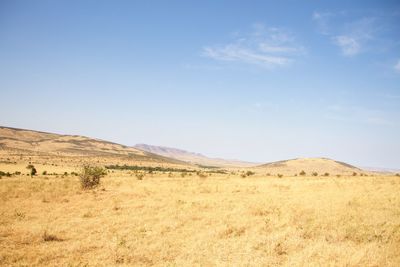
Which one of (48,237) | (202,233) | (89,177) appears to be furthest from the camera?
(89,177)

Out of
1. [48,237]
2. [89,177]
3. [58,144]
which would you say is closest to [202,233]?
[48,237]

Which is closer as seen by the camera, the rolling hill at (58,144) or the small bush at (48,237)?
the small bush at (48,237)

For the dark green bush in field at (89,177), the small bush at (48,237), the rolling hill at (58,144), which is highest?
the rolling hill at (58,144)

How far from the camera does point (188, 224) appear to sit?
1520 cm

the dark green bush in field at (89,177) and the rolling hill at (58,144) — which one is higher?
the rolling hill at (58,144)

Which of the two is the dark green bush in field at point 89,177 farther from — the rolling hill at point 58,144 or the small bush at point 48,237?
the rolling hill at point 58,144

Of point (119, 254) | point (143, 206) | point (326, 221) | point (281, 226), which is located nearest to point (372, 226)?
point (326, 221)

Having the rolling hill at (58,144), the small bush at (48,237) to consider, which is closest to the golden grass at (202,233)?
the small bush at (48,237)

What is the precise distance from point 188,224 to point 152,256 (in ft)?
15.8

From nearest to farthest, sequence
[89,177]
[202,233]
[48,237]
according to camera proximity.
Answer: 1. [48,237]
2. [202,233]
3. [89,177]

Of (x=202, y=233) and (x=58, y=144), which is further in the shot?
(x=58, y=144)

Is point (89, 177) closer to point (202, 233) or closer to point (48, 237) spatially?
point (48, 237)

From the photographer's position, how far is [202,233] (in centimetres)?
1343

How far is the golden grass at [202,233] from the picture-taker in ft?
33.1
